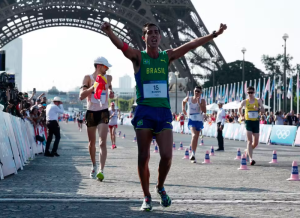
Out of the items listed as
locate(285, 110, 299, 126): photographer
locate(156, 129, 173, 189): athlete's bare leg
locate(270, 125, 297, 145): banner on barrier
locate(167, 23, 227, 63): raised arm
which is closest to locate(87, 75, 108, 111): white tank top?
locate(167, 23, 227, 63): raised arm

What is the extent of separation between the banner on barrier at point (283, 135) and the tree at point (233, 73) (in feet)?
113

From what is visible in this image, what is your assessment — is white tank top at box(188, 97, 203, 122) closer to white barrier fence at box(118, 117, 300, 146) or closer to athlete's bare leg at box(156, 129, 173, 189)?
athlete's bare leg at box(156, 129, 173, 189)

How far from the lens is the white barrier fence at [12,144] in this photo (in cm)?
1010

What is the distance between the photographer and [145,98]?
6551 millimetres

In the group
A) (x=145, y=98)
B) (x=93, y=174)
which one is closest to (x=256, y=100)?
(x=93, y=174)

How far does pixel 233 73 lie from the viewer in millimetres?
68875

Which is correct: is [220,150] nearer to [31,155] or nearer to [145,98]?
[31,155]

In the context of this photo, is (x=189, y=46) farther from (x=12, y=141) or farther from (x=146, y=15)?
(x=146, y=15)

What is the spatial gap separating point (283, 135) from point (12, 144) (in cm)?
1676

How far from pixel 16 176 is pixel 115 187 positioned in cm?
242

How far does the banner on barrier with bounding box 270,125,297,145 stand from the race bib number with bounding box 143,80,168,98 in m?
19.5

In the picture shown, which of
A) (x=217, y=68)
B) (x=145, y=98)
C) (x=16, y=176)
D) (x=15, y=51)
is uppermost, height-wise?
(x=15, y=51)

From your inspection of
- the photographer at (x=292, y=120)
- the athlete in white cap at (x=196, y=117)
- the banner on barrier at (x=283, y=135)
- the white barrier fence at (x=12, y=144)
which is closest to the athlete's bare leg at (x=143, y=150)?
the white barrier fence at (x=12, y=144)

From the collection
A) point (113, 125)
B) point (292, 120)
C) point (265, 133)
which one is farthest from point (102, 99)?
point (292, 120)
